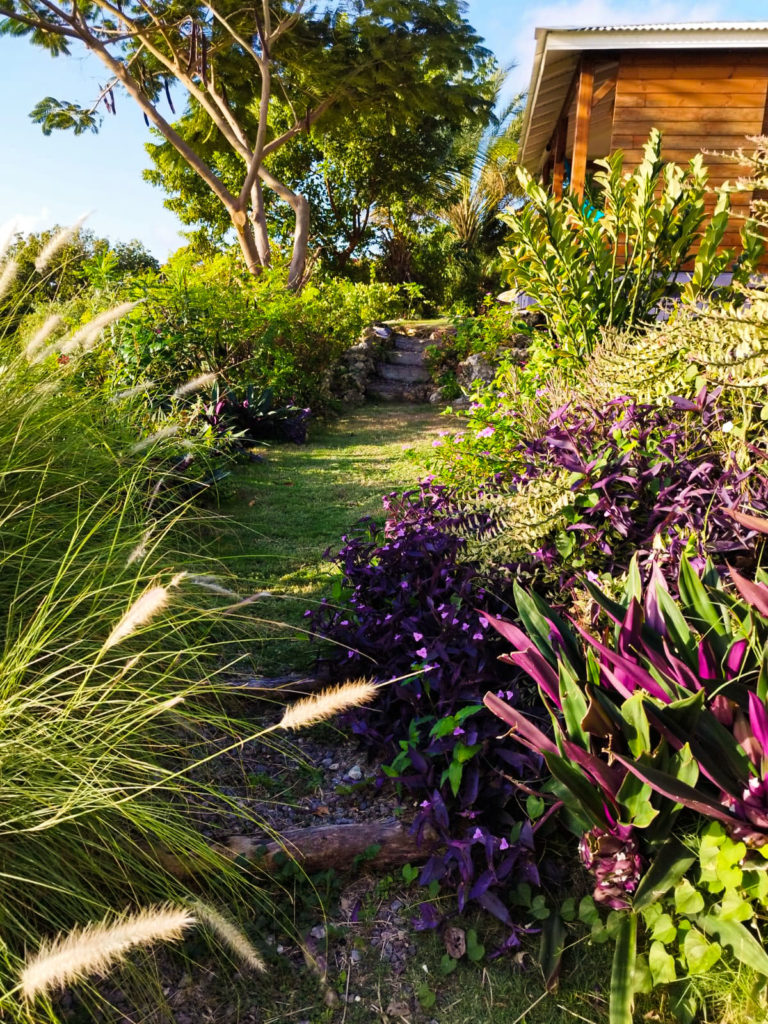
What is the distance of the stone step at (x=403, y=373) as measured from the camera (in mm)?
11977

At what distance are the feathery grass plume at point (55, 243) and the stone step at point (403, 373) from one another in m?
8.98

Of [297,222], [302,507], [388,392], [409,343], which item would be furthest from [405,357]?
[302,507]

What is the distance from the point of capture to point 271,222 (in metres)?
24.1

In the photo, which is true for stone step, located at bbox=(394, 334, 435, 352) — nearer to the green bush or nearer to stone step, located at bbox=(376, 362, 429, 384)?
stone step, located at bbox=(376, 362, 429, 384)

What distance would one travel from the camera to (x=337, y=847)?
221cm

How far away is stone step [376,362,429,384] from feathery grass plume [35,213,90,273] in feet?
29.5

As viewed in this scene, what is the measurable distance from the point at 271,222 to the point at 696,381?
917 inches

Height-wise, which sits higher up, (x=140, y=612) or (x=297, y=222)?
(x=297, y=222)

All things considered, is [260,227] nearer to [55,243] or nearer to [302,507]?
[302,507]

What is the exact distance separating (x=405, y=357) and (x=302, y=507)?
789 cm

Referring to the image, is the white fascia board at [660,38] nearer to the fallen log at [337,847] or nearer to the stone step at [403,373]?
the stone step at [403,373]

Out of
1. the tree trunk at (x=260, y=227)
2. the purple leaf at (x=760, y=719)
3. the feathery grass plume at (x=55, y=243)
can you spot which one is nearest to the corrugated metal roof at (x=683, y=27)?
the tree trunk at (x=260, y=227)

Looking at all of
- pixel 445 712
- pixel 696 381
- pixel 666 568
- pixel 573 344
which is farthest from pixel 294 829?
pixel 573 344

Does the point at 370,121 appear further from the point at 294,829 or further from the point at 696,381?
the point at 294,829
